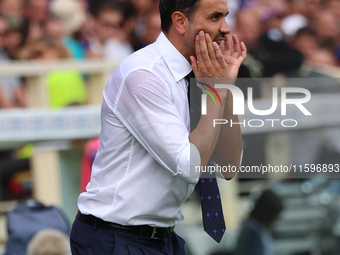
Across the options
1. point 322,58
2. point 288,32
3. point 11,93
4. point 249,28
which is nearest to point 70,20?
point 11,93

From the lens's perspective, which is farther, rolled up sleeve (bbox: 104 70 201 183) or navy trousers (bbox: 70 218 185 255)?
navy trousers (bbox: 70 218 185 255)

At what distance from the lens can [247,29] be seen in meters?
6.15

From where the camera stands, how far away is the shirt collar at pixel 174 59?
215 centimetres

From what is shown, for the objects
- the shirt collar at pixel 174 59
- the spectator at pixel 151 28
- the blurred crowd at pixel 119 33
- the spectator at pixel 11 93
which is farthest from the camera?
the spectator at pixel 151 28

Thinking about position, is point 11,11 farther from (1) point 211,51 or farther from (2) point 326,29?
(1) point 211,51

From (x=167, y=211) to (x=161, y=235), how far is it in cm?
12

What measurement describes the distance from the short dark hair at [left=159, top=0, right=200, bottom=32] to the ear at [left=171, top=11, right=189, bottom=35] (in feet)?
0.04

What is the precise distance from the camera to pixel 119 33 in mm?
6141

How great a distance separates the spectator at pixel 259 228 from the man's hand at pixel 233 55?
10.8ft

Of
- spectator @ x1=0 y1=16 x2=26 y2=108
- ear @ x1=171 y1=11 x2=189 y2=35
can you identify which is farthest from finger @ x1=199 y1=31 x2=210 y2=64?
spectator @ x1=0 y1=16 x2=26 y2=108

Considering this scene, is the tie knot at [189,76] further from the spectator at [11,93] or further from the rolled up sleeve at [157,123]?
the spectator at [11,93]

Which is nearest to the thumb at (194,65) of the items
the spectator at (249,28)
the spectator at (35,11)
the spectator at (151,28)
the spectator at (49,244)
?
the spectator at (49,244)

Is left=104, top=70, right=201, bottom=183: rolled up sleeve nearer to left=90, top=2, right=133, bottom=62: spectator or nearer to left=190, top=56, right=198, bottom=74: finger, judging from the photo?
left=190, top=56, right=198, bottom=74: finger

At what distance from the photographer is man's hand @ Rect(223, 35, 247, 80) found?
2.19 metres
